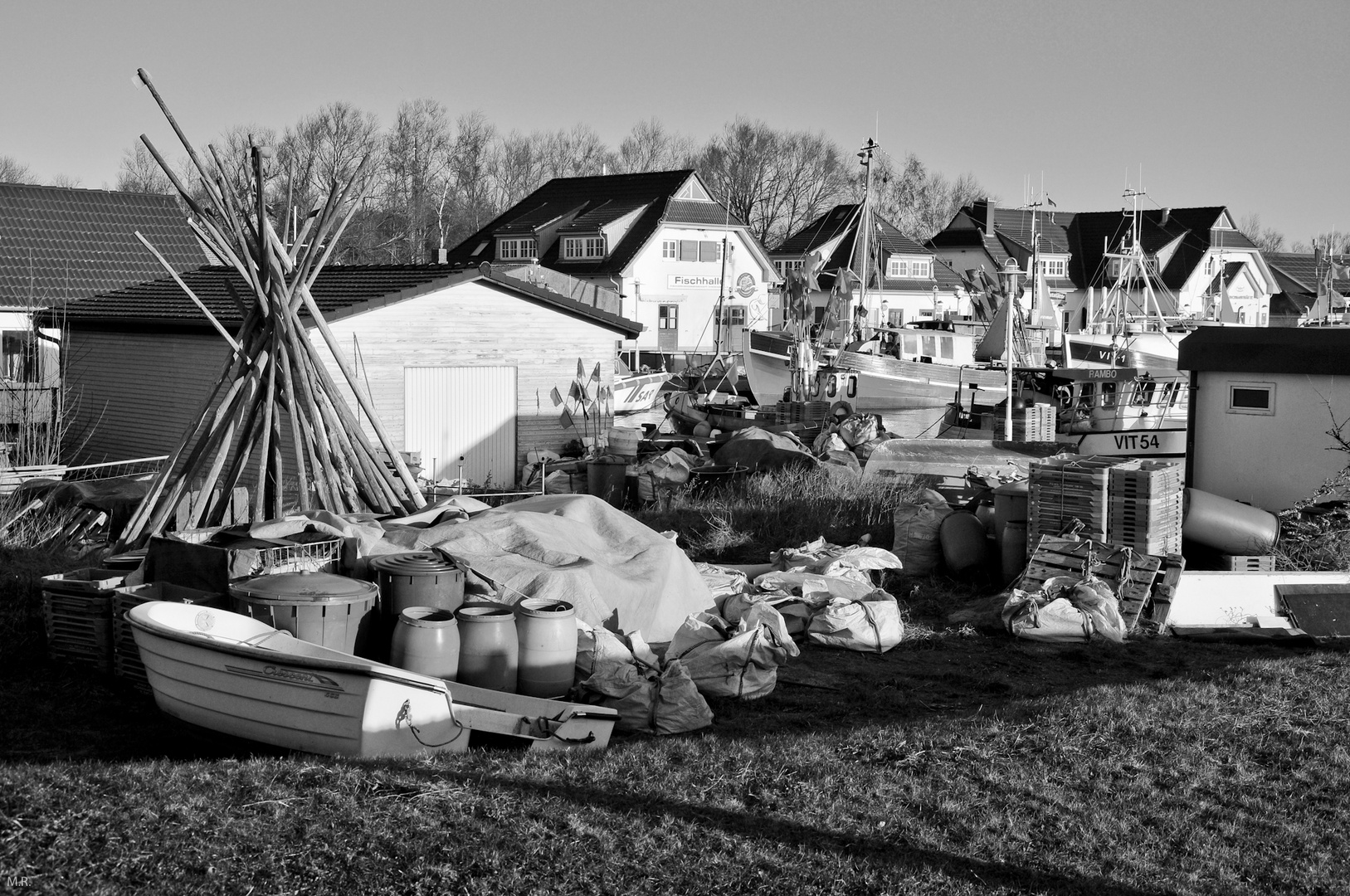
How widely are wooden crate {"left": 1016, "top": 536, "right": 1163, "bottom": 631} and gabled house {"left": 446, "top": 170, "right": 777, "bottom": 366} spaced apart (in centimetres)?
4314

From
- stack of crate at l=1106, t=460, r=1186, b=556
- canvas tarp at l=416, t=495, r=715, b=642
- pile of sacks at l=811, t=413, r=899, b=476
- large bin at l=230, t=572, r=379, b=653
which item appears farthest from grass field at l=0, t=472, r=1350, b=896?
pile of sacks at l=811, t=413, r=899, b=476

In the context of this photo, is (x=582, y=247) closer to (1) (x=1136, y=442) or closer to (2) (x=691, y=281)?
(2) (x=691, y=281)

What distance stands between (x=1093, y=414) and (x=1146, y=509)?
15483mm

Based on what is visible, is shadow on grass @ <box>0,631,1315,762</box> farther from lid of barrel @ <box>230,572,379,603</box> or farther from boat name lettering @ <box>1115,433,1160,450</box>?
boat name lettering @ <box>1115,433,1160,450</box>

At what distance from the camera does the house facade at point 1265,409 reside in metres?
14.3

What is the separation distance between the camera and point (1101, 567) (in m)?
11.0

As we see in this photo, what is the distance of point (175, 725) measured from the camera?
23.0ft

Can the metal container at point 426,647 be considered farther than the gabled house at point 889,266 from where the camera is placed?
No

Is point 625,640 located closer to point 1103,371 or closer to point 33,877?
point 33,877

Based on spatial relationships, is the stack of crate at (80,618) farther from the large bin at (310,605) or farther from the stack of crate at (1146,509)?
the stack of crate at (1146,509)

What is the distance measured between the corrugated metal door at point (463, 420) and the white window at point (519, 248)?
39.9 meters

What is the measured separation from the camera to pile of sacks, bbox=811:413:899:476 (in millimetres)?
18828

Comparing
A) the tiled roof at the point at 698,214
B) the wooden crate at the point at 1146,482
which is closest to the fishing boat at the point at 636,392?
the wooden crate at the point at 1146,482

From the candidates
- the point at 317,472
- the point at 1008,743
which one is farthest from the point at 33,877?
the point at 317,472
